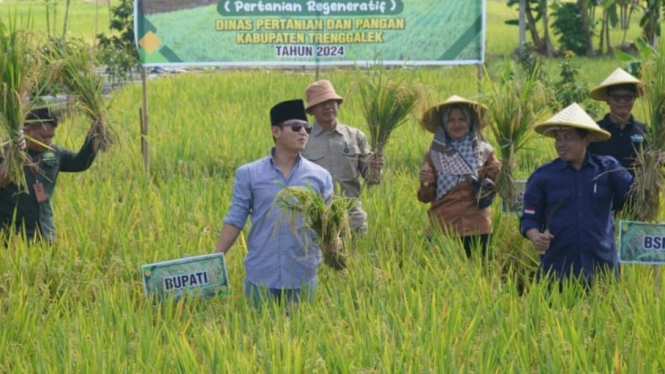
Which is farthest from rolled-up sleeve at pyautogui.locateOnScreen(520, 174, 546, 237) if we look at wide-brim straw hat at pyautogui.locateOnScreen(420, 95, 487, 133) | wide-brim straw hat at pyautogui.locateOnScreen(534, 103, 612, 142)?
wide-brim straw hat at pyautogui.locateOnScreen(420, 95, 487, 133)

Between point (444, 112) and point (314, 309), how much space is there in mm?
1542

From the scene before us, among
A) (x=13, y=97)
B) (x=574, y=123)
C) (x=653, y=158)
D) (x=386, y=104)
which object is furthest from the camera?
(x=386, y=104)

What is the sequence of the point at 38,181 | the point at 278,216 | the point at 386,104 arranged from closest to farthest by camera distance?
the point at 278,216, the point at 38,181, the point at 386,104

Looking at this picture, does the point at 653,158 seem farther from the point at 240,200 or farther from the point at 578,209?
the point at 240,200

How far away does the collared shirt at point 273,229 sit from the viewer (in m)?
4.94

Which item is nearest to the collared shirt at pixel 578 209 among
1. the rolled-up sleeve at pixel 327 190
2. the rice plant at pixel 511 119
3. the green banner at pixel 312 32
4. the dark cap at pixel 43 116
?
the rice plant at pixel 511 119

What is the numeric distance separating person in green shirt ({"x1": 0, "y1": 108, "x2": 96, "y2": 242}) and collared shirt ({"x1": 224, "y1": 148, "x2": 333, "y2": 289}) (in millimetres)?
1112

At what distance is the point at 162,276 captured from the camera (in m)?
4.83

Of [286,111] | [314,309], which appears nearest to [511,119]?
[286,111]

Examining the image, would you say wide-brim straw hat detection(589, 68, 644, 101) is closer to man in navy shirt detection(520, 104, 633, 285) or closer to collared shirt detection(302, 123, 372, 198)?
man in navy shirt detection(520, 104, 633, 285)

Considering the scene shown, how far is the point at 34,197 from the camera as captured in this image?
18.8ft

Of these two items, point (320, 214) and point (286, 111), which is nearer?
point (320, 214)

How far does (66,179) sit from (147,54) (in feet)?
4.80

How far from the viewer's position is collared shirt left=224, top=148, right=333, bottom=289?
16.2ft
